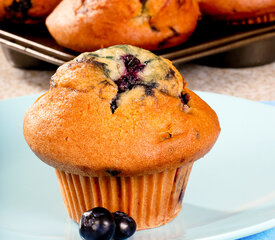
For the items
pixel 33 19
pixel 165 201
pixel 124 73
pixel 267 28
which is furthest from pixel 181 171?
pixel 33 19

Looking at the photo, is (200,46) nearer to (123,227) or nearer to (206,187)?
(206,187)

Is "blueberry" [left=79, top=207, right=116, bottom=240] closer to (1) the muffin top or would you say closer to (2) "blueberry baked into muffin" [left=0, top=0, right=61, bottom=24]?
(1) the muffin top

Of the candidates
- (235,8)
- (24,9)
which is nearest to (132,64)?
(235,8)

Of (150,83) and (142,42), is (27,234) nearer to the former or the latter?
(150,83)

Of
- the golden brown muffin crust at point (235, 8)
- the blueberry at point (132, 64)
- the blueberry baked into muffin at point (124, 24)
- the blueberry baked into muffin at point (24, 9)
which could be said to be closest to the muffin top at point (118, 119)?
the blueberry at point (132, 64)

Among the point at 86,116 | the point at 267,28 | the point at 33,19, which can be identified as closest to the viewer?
the point at 86,116

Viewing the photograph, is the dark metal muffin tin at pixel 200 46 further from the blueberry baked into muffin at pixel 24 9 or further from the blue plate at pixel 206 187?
the blue plate at pixel 206 187
